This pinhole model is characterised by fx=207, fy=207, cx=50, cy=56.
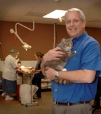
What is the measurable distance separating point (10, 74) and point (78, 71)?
425 cm

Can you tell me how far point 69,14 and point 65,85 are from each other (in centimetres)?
50

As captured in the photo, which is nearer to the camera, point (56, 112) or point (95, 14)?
point (56, 112)

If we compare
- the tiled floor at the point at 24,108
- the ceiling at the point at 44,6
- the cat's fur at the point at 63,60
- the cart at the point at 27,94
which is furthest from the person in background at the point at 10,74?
the cat's fur at the point at 63,60

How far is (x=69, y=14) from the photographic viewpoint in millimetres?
1439

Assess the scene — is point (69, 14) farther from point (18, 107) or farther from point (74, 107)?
point (18, 107)

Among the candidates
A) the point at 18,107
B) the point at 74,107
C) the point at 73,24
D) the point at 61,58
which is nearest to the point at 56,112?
the point at 74,107

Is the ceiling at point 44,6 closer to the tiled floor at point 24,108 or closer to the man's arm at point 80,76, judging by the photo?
the tiled floor at point 24,108

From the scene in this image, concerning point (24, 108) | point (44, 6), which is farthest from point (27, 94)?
point (44, 6)

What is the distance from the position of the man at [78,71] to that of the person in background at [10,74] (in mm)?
3823

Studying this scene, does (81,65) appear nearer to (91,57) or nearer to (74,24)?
(91,57)

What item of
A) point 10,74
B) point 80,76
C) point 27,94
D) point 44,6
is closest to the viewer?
point 80,76

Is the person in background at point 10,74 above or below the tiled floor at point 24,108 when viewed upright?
above

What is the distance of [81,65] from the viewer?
4.62ft

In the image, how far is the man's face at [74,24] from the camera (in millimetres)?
1423
